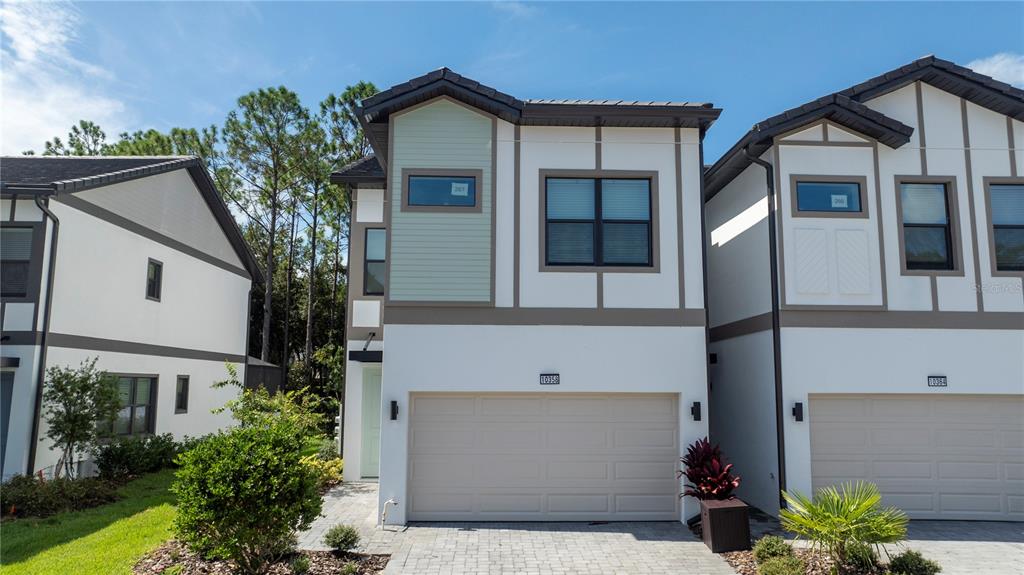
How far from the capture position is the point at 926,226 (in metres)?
10.1

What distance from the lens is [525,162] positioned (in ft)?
33.0

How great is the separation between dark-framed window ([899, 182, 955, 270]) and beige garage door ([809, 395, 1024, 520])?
2.22 metres

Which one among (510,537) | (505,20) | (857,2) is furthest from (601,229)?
(857,2)

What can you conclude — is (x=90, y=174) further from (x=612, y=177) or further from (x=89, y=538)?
(x=612, y=177)

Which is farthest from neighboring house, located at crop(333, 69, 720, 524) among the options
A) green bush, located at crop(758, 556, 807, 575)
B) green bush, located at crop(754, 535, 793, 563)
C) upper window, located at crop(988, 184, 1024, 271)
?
upper window, located at crop(988, 184, 1024, 271)

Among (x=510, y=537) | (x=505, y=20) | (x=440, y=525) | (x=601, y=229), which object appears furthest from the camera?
(x=505, y=20)

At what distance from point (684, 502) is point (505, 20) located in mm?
8673

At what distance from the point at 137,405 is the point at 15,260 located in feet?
14.7

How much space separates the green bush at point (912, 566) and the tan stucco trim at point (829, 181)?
5.11m

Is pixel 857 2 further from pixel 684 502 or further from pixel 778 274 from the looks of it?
pixel 684 502

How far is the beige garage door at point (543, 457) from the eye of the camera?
953cm

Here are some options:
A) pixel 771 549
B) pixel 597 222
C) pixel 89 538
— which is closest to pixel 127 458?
pixel 89 538

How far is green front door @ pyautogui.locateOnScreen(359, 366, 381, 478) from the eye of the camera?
12.7 meters

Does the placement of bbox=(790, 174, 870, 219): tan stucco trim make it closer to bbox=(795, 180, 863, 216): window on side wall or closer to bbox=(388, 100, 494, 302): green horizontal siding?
bbox=(795, 180, 863, 216): window on side wall
